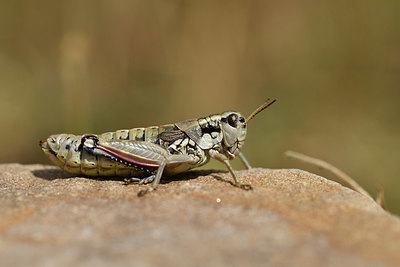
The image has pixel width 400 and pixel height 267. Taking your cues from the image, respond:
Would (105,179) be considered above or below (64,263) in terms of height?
below

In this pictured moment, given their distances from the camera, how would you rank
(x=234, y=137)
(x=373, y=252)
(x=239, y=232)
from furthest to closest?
(x=234, y=137), (x=239, y=232), (x=373, y=252)

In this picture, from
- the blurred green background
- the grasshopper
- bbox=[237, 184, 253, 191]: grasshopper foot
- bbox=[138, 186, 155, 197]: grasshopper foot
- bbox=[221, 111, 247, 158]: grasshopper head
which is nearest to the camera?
bbox=[138, 186, 155, 197]: grasshopper foot

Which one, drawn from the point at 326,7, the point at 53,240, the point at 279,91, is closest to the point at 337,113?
the point at 279,91

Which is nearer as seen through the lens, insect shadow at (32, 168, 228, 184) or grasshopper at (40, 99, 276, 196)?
grasshopper at (40, 99, 276, 196)

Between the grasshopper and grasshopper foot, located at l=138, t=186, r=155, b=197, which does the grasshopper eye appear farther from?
grasshopper foot, located at l=138, t=186, r=155, b=197

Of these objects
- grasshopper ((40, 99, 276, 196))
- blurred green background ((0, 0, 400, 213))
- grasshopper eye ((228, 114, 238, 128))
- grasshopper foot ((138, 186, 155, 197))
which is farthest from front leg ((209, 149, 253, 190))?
blurred green background ((0, 0, 400, 213))

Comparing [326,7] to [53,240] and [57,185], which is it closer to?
[57,185]

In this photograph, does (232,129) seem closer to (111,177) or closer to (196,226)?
(111,177)
